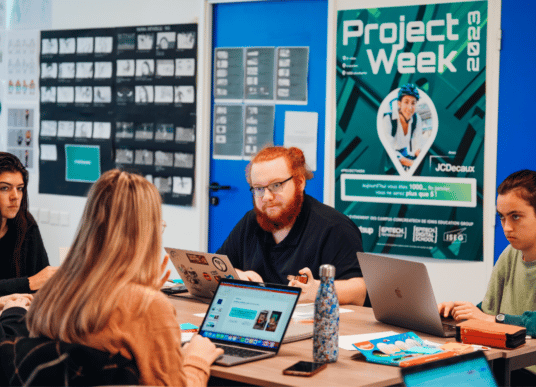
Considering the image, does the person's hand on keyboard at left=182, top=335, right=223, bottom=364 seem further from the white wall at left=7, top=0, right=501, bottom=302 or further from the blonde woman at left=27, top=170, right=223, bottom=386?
the white wall at left=7, top=0, right=501, bottom=302

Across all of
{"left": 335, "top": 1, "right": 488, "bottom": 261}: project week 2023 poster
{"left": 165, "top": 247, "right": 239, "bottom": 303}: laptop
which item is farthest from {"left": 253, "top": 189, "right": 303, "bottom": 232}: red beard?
{"left": 335, "top": 1, "right": 488, "bottom": 261}: project week 2023 poster

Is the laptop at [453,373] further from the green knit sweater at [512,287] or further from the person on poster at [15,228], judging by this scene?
the person on poster at [15,228]

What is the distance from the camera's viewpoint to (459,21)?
415cm

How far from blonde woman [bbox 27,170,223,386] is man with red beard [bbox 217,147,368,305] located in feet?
4.07

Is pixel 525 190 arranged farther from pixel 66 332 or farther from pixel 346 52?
pixel 346 52

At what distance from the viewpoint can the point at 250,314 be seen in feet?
7.22

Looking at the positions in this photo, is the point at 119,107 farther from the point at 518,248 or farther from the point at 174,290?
the point at 518,248

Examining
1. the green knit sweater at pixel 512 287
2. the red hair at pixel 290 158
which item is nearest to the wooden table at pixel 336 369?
the green knit sweater at pixel 512 287

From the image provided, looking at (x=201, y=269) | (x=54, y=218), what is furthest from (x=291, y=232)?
(x=54, y=218)

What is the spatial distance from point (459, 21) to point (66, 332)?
326cm

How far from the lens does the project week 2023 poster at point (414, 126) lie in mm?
4129

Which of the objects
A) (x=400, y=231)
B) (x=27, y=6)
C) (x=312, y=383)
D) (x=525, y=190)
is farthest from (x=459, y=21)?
(x=27, y=6)

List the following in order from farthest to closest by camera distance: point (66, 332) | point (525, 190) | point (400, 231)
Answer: point (400, 231)
point (525, 190)
point (66, 332)

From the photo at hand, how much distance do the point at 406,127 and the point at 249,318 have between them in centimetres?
245
